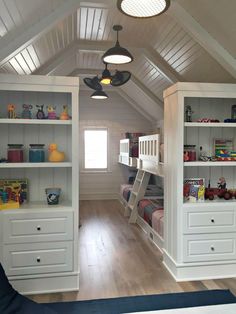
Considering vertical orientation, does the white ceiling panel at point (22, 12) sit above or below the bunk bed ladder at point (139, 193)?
above

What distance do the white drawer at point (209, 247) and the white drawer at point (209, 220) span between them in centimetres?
6

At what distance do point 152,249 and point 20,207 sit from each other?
6.42ft

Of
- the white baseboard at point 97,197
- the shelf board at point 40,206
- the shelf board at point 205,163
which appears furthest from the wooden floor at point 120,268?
the white baseboard at point 97,197

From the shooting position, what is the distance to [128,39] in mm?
3656

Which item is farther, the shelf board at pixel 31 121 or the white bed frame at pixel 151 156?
the white bed frame at pixel 151 156

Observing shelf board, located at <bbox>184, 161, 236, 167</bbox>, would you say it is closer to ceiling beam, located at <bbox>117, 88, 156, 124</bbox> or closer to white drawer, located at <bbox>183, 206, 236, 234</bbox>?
white drawer, located at <bbox>183, 206, 236, 234</bbox>

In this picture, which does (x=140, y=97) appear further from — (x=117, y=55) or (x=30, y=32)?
(x=30, y=32)

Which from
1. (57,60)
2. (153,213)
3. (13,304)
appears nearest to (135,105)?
(57,60)

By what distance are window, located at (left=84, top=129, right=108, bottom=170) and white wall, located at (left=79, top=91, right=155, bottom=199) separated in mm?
154

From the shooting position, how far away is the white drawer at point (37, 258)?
263 centimetres

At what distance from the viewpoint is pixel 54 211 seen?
2.69 meters

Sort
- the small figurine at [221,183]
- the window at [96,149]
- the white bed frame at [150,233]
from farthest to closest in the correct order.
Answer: the window at [96,149]
the white bed frame at [150,233]
the small figurine at [221,183]

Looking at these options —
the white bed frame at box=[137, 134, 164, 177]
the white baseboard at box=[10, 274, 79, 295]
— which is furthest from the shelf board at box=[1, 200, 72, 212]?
the white bed frame at box=[137, 134, 164, 177]

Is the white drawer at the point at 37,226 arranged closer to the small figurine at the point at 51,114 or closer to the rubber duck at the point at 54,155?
the rubber duck at the point at 54,155
